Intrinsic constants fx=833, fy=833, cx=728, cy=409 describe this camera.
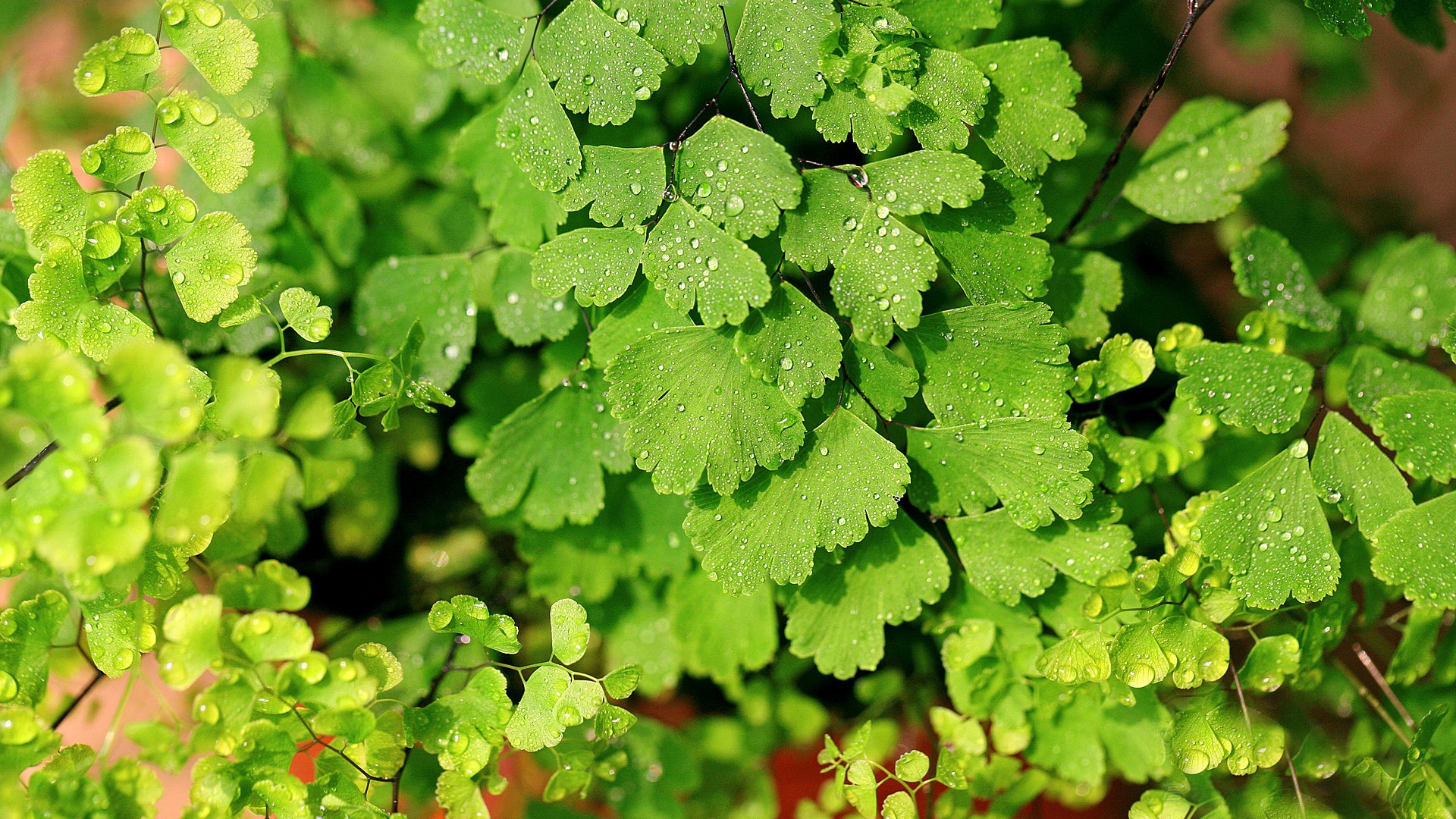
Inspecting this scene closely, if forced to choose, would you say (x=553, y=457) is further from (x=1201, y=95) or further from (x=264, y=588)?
(x=1201, y=95)

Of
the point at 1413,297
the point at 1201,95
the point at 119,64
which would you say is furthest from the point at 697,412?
the point at 1201,95

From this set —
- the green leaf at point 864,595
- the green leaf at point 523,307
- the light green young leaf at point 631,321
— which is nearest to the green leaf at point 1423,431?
the green leaf at point 864,595

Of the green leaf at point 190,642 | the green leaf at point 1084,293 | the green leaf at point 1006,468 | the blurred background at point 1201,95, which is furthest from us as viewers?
the blurred background at point 1201,95

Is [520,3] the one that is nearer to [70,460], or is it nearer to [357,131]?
[357,131]

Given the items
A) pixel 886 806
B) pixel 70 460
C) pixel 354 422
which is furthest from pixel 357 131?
pixel 886 806

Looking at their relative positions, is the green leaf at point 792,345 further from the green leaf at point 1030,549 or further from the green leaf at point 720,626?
the green leaf at point 720,626

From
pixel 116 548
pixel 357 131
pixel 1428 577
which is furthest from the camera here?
pixel 357 131
